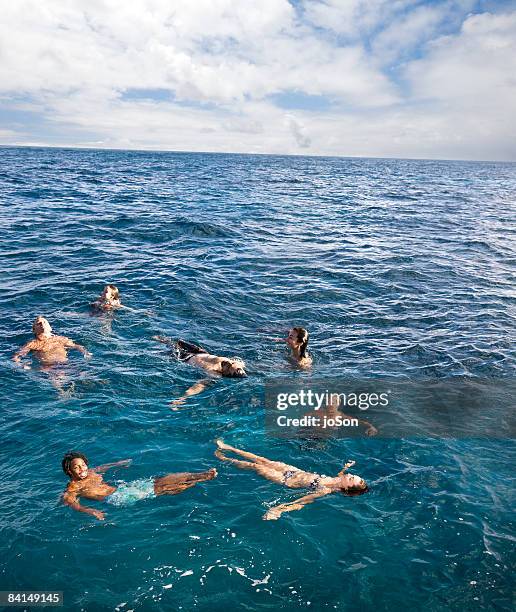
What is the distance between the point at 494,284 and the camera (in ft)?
70.0

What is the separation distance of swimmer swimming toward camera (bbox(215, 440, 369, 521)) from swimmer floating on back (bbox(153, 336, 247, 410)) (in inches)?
105

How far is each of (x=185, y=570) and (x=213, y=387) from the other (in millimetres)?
5231

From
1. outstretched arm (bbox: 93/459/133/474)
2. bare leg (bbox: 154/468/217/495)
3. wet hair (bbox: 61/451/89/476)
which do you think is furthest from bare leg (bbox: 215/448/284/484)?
wet hair (bbox: 61/451/89/476)

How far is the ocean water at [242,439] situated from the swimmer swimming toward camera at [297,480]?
0.20 metres

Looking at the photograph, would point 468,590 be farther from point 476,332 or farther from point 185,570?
point 476,332

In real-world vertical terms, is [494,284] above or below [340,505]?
above

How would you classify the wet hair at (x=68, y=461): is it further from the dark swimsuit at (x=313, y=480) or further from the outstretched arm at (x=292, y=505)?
the dark swimsuit at (x=313, y=480)

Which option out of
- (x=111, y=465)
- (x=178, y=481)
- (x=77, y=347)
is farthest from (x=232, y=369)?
(x=77, y=347)

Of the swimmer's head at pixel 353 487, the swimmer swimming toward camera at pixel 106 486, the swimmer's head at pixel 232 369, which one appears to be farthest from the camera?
the swimmer's head at pixel 232 369

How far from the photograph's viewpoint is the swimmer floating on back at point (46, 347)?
1227cm

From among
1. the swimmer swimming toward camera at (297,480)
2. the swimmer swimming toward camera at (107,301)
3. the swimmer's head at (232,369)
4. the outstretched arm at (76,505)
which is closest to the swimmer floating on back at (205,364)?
the swimmer's head at (232,369)

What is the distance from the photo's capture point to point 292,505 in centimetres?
777

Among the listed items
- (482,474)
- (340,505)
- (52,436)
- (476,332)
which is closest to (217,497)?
(340,505)

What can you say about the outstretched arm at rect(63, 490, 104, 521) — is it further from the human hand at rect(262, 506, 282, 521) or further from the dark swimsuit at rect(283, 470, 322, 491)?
the dark swimsuit at rect(283, 470, 322, 491)
